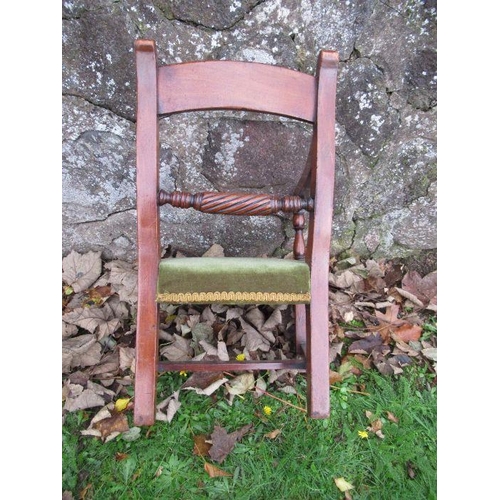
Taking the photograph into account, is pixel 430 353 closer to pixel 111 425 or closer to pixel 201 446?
pixel 201 446

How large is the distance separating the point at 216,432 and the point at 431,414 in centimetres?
77

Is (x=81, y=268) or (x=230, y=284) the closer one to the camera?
(x=230, y=284)

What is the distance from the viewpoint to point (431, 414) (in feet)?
4.44

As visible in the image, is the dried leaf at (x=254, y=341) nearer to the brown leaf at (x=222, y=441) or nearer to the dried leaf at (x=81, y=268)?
the brown leaf at (x=222, y=441)

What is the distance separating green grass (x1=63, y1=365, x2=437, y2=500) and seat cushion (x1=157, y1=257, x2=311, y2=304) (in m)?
0.53

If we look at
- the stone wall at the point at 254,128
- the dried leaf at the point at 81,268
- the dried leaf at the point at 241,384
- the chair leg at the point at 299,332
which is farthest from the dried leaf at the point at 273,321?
the dried leaf at the point at 81,268

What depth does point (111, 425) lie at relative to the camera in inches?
49.8

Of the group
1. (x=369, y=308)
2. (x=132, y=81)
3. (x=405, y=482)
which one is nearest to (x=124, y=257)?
(x=132, y=81)

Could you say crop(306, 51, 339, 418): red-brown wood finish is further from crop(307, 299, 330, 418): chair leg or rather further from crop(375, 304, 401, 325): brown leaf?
crop(375, 304, 401, 325): brown leaf

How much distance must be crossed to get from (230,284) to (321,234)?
Result: 314 millimetres

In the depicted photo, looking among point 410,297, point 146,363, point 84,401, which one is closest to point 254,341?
point 146,363

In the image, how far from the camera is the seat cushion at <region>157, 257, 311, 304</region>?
1.04 m

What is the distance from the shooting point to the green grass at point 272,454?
1.17 metres

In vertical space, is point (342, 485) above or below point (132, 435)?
below
